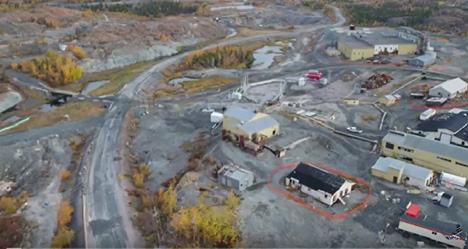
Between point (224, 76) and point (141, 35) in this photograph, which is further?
point (141, 35)

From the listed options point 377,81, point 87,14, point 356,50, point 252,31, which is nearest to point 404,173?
point 377,81

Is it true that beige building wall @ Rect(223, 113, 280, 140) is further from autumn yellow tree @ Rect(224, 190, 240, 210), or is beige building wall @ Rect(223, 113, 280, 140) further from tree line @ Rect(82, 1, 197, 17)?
tree line @ Rect(82, 1, 197, 17)

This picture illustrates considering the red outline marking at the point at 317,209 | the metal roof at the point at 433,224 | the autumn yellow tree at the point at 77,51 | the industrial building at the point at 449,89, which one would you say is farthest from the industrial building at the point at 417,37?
the autumn yellow tree at the point at 77,51

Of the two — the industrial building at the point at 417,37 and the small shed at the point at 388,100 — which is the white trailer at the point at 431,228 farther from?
the industrial building at the point at 417,37

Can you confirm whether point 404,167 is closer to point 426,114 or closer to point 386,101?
point 426,114

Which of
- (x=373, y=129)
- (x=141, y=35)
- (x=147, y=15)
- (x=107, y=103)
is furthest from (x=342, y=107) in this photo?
(x=147, y=15)

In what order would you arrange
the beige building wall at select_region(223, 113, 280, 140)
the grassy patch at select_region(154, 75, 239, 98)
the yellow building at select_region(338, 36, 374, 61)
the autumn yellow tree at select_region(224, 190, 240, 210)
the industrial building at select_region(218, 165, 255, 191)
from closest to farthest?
the autumn yellow tree at select_region(224, 190, 240, 210), the industrial building at select_region(218, 165, 255, 191), the beige building wall at select_region(223, 113, 280, 140), the grassy patch at select_region(154, 75, 239, 98), the yellow building at select_region(338, 36, 374, 61)

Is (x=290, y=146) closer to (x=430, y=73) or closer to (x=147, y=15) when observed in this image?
(x=430, y=73)

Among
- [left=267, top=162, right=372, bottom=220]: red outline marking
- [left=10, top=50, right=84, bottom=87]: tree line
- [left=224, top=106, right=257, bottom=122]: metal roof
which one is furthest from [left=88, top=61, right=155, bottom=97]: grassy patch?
[left=267, top=162, right=372, bottom=220]: red outline marking
